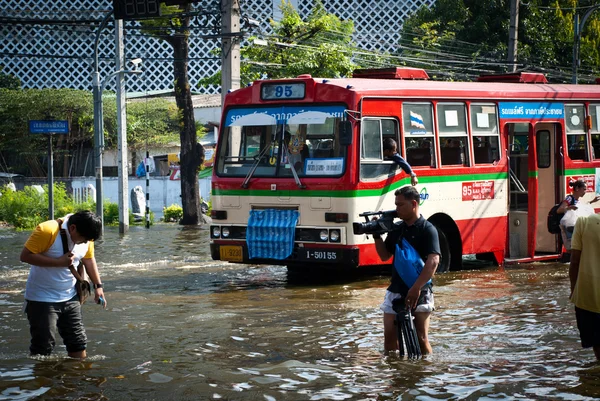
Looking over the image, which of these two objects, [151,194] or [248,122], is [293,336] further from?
[151,194]

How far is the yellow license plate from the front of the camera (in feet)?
48.7

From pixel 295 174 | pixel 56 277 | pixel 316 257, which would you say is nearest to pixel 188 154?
pixel 295 174

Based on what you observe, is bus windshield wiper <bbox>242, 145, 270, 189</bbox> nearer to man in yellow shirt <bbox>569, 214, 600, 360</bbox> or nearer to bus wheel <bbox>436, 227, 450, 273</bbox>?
bus wheel <bbox>436, 227, 450, 273</bbox>

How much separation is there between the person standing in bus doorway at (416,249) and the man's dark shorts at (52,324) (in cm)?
272

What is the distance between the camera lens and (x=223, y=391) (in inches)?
331

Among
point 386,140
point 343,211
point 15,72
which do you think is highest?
point 15,72

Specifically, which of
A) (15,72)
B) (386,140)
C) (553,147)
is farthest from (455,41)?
(386,140)

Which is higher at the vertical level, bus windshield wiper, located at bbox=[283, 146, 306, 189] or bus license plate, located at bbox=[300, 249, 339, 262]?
bus windshield wiper, located at bbox=[283, 146, 306, 189]

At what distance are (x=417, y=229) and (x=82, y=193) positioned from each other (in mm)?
24988

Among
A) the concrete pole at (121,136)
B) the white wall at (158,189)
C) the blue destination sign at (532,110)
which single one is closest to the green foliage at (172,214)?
the white wall at (158,189)

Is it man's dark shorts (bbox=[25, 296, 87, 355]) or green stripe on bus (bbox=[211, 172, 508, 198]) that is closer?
man's dark shorts (bbox=[25, 296, 87, 355])

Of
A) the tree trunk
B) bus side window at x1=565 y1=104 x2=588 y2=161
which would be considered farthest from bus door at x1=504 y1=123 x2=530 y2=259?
the tree trunk

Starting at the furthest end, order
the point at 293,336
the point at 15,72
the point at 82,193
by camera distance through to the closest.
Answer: the point at 15,72 → the point at 82,193 → the point at 293,336

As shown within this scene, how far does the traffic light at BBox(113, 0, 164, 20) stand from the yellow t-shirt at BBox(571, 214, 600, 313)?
1140 centimetres
